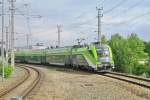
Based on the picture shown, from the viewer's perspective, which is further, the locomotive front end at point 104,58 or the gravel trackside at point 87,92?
the locomotive front end at point 104,58

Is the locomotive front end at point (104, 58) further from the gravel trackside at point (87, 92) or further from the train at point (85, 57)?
the gravel trackside at point (87, 92)

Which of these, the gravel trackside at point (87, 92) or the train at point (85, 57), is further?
the train at point (85, 57)

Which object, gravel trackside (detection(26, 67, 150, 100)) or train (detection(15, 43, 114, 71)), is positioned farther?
train (detection(15, 43, 114, 71))

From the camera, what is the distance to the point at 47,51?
68.5 m

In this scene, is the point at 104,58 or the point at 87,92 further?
the point at 104,58

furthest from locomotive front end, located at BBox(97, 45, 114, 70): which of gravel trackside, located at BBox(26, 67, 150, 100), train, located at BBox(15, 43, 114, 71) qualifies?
gravel trackside, located at BBox(26, 67, 150, 100)

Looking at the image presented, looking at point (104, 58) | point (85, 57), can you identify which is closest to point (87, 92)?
point (104, 58)

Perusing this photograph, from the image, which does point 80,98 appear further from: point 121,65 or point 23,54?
point 23,54

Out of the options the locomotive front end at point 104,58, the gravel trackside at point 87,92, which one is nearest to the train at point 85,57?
the locomotive front end at point 104,58


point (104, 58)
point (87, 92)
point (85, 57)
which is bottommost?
point (87, 92)

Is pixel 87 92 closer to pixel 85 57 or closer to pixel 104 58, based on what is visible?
pixel 104 58

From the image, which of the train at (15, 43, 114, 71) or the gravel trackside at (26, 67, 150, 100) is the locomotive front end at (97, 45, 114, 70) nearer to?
the train at (15, 43, 114, 71)

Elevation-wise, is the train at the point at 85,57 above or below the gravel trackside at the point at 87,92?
above

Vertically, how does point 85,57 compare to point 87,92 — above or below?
above
